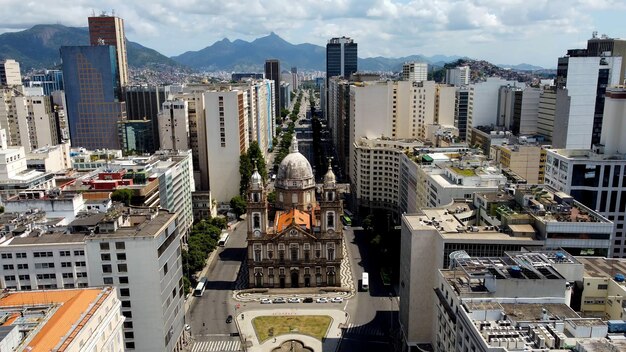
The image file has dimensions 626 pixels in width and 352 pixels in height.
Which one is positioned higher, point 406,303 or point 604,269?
point 604,269

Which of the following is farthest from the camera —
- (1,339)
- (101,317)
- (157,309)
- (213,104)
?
(213,104)

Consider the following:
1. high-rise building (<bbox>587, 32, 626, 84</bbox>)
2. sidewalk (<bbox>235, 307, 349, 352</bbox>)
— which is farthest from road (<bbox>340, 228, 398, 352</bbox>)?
high-rise building (<bbox>587, 32, 626, 84</bbox>)

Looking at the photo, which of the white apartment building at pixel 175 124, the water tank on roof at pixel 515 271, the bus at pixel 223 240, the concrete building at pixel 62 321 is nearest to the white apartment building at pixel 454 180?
the water tank on roof at pixel 515 271

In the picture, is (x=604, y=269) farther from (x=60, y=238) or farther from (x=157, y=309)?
(x=60, y=238)

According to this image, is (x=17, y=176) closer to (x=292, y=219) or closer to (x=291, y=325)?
(x=292, y=219)

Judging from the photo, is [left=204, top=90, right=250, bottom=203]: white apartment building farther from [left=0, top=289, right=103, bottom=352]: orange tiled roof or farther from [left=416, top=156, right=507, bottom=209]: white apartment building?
[left=0, top=289, right=103, bottom=352]: orange tiled roof

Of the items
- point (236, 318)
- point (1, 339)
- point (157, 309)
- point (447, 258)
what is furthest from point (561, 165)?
point (1, 339)

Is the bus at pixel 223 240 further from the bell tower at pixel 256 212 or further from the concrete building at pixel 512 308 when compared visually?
the concrete building at pixel 512 308

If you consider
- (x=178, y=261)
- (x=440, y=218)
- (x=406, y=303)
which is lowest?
(x=406, y=303)
